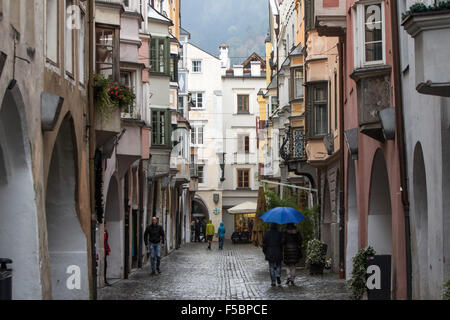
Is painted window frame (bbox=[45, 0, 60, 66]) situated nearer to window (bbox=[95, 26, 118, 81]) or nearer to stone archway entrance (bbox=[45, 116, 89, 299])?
stone archway entrance (bbox=[45, 116, 89, 299])

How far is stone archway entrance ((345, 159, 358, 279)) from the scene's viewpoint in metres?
23.8

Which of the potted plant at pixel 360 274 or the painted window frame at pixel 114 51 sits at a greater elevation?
the painted window frame at pixel 114 51

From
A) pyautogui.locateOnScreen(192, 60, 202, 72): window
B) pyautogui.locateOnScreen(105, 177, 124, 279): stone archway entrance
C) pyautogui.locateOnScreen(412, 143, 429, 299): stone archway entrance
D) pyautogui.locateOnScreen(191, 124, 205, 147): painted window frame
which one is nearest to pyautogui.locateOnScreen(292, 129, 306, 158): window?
pyautogui.locateOnScreen(105, 177, 124, 279): stone archway entrance

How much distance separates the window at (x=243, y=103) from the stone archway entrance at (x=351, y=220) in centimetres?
5533

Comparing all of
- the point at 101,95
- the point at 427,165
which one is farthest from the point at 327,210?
the point at 427,165

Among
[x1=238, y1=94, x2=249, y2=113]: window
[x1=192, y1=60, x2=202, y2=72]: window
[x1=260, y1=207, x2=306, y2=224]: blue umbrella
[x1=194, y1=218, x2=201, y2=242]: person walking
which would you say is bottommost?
[x1=194, y1=218, x2=201, y2=242]: person walking

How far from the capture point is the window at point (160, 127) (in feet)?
129

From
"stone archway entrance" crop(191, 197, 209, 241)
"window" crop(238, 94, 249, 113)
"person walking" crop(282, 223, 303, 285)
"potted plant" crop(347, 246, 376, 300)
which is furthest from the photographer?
"window" crop(238, 94, 249, 113)

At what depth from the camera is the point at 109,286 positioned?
23891mm

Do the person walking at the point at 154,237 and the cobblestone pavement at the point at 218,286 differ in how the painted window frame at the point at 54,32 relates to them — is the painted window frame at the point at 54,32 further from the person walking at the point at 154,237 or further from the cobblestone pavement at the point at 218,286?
the person walking at the point at 154,237

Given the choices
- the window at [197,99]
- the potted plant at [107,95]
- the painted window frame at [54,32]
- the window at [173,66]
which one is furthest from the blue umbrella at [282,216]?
the window at [197,99]

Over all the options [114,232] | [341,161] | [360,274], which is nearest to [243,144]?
[114,232]

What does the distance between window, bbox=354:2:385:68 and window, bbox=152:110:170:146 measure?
66.4 feet
